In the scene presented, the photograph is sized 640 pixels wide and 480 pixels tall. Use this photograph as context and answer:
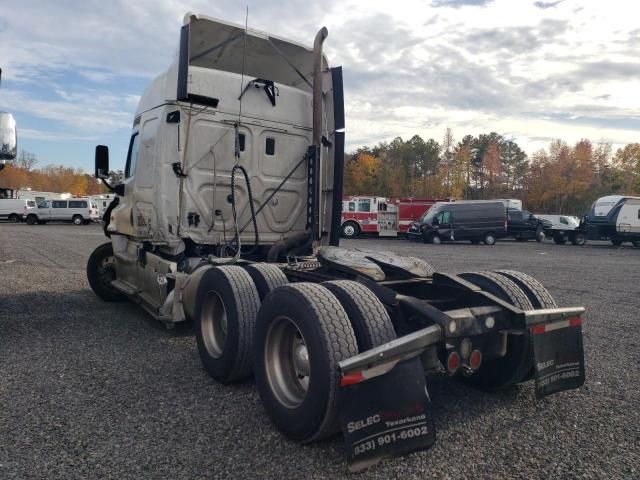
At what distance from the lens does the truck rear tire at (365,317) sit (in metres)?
2.78

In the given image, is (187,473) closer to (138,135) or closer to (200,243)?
(200,243)

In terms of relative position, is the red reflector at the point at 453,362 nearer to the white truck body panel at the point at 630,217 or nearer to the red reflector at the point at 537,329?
the red reflector at the point at 537,329

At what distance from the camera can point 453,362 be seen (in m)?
2.93

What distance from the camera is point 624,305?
8.05m

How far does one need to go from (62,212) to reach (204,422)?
127 ft

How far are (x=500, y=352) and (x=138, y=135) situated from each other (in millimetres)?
Result: 5088

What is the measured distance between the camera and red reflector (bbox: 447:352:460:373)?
291 centimetres

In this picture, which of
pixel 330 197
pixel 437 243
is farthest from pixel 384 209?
pixel 330 197

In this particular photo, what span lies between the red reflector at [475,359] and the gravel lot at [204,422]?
0.44m

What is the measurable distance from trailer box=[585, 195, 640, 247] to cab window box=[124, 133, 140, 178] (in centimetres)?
2563

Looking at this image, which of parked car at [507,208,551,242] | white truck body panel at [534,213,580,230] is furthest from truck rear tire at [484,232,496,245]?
white truck body panel at [534,213,580,230]

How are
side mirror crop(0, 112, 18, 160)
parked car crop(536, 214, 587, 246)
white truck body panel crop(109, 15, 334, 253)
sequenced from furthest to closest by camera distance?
parked car crop(536, 214, 587, 246) → white truck body panel crop(109, 15, 334, 253) → side mirror crop(0, 112, 18, 160)

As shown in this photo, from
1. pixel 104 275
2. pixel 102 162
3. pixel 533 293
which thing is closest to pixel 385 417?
pixel 533 293

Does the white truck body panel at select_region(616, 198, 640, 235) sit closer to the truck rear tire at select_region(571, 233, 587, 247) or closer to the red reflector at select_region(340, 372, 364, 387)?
the truck rear tire at select_region(571, 233, 587, 247)
